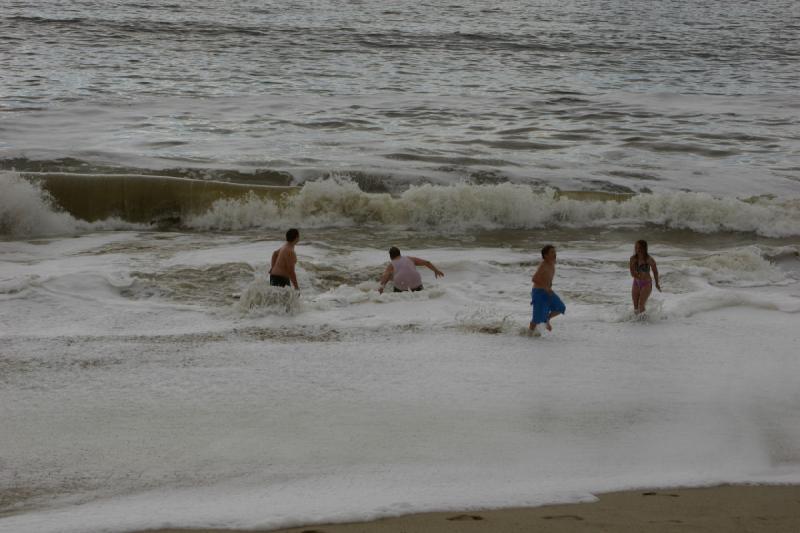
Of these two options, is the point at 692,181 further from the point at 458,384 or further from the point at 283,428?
the point at 283,428

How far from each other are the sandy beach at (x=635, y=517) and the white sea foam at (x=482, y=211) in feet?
31.6

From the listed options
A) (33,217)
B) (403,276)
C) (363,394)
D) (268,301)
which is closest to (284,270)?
(268,301)

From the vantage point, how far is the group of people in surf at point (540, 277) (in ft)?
30.5

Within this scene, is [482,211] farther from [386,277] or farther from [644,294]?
[644,294]

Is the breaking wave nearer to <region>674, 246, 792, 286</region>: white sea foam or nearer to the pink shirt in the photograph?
<region>674, 246, 792, 286</region>: white sea foam

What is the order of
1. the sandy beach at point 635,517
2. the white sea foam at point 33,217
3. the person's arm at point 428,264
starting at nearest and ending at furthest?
the sandy beach at point 635,517 < the person's arm at point 428,264 < the white sea foam at point 33,217

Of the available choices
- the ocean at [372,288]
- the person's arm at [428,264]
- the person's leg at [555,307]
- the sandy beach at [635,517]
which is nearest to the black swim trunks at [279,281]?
the ocean at [372,288]

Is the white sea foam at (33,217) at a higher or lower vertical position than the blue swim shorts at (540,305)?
higher

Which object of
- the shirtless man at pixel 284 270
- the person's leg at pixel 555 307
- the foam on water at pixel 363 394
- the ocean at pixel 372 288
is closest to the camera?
the foam on water at pixel 363 394

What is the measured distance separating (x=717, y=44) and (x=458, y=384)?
35.0 meters

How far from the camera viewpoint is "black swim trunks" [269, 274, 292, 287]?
10734mm

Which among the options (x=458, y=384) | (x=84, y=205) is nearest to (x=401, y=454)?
(x=458, y=384)

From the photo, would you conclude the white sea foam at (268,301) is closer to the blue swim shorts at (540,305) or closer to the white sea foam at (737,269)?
the blue swim shorts at (540,305)

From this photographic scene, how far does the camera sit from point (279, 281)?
35.2 feet
